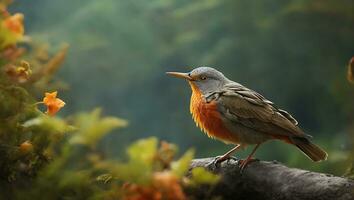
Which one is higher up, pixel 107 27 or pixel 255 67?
pixel 107 27

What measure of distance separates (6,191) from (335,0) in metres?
7.17

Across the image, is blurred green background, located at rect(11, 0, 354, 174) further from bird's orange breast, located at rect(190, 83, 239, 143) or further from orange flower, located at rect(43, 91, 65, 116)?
orange flower, located at rect(43, 91, 65, 116)

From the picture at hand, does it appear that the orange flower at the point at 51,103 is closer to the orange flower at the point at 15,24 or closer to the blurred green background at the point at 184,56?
the orange flower at the point at 15,24

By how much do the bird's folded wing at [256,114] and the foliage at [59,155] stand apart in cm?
124

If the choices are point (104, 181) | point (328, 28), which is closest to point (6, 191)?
point (104, 181)

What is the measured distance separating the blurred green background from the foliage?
→ 8065mm

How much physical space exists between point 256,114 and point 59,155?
1.50 m

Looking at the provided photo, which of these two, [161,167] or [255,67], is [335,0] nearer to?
[255,67]

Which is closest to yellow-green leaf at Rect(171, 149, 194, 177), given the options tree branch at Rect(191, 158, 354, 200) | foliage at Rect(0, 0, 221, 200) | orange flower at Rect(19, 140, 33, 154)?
foliage at Rect(0, 0, 221, 200)

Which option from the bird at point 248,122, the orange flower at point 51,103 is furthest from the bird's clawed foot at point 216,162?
the orange flower at point 51,103

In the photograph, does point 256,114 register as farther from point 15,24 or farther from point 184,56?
point 184,56

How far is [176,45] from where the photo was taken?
1047 cm

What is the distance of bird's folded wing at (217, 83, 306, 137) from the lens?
251cm

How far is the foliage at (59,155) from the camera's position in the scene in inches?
39.3
